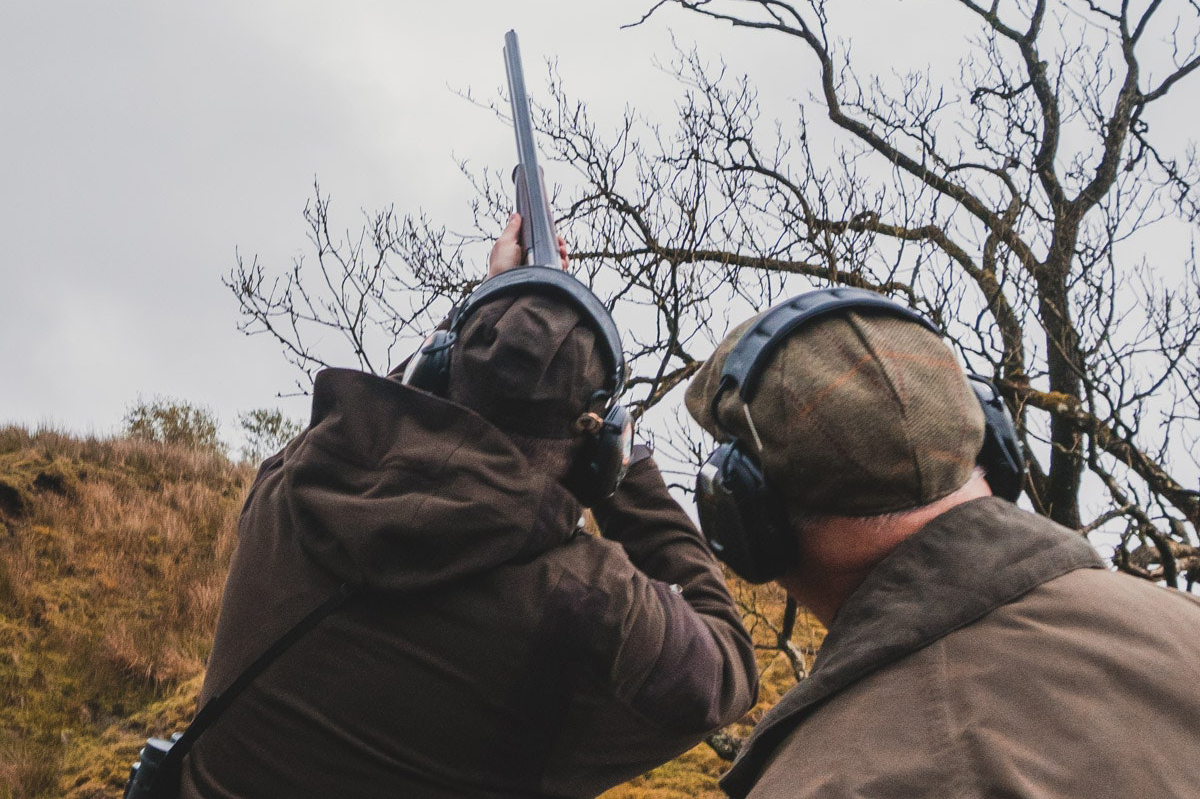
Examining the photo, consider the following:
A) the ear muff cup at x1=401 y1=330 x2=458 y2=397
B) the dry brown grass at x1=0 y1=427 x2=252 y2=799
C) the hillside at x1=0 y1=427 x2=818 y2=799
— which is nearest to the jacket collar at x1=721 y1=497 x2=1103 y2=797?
the ear muff cup at x1=401 y1=330 x2=458 y2=397

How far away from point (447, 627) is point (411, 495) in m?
0.24

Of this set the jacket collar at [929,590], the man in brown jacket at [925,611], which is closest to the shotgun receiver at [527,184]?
the man in brown jacket at [925,611]

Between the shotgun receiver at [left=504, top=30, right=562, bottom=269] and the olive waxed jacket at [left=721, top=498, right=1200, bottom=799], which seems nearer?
the olive waxed jacket at [left=721, top=498, right=1200, bottom=799]

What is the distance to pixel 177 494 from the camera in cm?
910

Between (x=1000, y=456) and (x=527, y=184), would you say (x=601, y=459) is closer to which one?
(x=1000, y=456)

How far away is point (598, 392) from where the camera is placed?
1846mm

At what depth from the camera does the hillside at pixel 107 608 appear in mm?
4746

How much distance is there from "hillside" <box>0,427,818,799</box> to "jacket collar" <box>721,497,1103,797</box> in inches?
115

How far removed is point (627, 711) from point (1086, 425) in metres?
4.08

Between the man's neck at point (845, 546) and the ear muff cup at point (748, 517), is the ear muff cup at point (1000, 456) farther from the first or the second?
the ear muff cup at point (748, 517)

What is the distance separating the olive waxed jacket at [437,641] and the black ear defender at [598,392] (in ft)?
0.53

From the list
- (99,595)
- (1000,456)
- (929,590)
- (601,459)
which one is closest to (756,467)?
(929,590)

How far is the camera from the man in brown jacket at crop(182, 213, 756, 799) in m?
1.63

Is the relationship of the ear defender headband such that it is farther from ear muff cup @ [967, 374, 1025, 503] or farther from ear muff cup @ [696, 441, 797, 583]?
ear muff cup @ [967, 374, 1025, 503]
